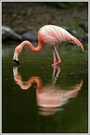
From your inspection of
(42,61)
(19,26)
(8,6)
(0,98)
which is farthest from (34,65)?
(8,6)

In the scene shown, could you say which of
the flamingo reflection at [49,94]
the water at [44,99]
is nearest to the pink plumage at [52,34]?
the water at [44,99]

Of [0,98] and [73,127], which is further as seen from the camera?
[0,98]

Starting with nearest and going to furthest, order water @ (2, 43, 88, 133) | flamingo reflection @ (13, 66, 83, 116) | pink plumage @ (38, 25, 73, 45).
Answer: water @ (2, 43, 88, 133) → flamingo reflection @ (13, 66, 83, 116) → pink plumage @ (38, 25, 73, 45)

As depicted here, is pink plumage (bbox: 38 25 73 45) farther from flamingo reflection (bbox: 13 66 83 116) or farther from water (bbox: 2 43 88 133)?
flamingo reflection (bbox: 13 66 83 116)

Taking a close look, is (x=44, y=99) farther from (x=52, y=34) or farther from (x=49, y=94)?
(x=52, y=34)

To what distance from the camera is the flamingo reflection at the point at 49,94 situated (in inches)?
234

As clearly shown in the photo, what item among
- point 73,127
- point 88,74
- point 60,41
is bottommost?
point 73,127

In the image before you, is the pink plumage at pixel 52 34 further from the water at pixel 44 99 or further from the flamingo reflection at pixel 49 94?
the flamingo reflection at pixel 49 94

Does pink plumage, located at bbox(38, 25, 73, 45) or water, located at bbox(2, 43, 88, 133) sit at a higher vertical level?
pink plumage, located at bbox(38, 25, 73, 45)

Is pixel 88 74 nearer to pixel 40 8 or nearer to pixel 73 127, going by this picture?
pixel 73 127

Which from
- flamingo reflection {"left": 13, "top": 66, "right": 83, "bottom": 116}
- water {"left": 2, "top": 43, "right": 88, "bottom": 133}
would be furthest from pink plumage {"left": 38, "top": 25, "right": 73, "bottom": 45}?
flamingo reflection {"left": 13, "top": 66, "right": 83, "bottom": 116}

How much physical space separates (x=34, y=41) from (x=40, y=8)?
526 cm

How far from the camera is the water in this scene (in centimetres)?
513

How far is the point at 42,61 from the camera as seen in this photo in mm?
11297
